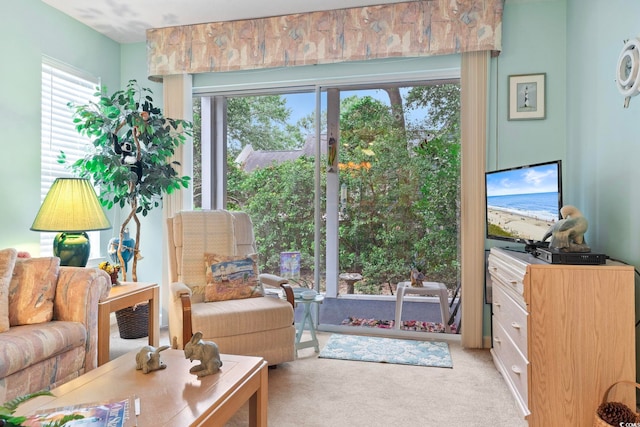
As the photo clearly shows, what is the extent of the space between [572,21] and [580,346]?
7.77 feet

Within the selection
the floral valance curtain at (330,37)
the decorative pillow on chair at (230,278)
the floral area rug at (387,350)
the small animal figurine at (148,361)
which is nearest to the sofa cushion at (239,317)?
the decorative pillow on chair at (230,278)

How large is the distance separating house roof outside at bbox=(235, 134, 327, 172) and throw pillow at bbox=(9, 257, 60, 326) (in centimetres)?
204

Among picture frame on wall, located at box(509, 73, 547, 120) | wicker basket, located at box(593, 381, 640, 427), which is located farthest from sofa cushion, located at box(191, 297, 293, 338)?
picture frame on wall, located at box(509, 73, 547, 120)

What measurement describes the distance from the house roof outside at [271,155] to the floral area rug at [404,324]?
5.10 ft

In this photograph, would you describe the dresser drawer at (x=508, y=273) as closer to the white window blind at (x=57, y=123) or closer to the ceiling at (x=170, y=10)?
the ceiling at (x=170, y=10)

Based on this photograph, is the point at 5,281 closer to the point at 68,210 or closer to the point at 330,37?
the point at 68,210

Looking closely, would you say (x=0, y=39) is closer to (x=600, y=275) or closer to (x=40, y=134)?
(x=40, y=134)

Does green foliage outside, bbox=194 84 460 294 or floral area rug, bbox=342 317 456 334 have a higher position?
green foliage outside, bbox=194 84 460 294

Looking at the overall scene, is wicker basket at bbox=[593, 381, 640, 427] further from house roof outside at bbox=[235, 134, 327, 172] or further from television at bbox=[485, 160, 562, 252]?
house roof outside at bbox=[235, 134, 327, 172]

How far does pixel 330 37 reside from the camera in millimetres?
3514

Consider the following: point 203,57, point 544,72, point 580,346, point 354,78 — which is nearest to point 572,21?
point 544,72

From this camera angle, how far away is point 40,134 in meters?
3.26

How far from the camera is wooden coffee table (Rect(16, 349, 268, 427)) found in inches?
54.3

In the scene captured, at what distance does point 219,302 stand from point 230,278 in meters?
0.20
